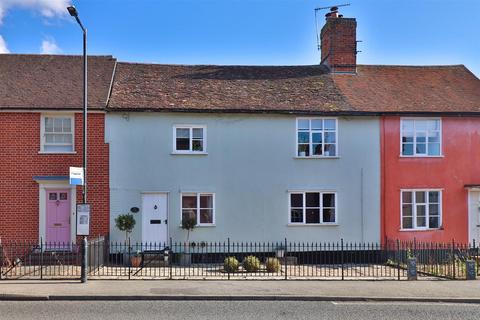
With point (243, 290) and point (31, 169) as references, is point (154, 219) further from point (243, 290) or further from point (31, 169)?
point (243, 290)

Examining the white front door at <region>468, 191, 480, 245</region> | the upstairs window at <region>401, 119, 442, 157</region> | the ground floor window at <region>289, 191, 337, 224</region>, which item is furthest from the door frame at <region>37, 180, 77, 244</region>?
the white front door at <region>468, 191, 480, 245</region>

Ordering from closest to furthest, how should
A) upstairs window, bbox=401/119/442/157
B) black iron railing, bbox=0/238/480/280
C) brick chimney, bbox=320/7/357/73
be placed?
black iron railing, bbox=0/238/480/280 → upstairs window, bbox=401/119/442/157 → brick chimney, bbox=320/7/357/73

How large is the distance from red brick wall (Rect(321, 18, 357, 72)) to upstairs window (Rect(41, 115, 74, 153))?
11.3 meters

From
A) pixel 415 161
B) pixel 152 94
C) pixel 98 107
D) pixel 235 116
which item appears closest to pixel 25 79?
pixel 98 107

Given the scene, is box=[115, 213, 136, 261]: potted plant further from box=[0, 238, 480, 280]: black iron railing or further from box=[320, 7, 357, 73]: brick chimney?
box=[320, 7, 357, 73]: brick chimney

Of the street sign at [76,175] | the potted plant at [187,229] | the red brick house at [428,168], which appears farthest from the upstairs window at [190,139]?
the red brick house at [428,168]

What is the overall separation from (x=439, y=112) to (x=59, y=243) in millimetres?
14539

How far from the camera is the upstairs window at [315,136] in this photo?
18766 mm

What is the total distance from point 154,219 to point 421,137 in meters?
10.6

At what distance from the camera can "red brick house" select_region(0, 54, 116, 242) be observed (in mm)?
17281

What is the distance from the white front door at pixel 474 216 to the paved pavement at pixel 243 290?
20.8 feet

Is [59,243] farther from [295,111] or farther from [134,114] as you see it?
[295,111]

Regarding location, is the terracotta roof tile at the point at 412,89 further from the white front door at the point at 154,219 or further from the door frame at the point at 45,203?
the door frame at the point at 45,203

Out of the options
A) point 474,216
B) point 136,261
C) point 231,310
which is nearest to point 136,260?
point 136,261
